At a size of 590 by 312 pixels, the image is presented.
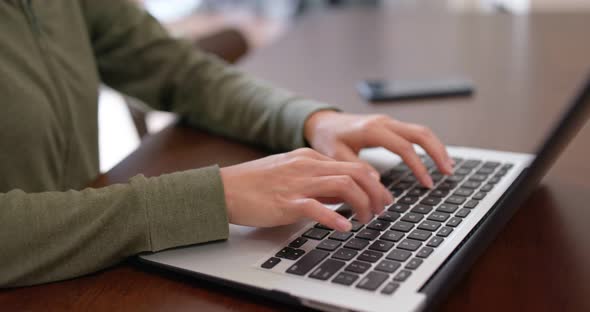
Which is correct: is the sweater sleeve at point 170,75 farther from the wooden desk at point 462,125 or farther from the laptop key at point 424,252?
the laptop key at point 424,252

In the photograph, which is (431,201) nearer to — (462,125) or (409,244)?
(409,244)

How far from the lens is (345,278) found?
1.87 feet

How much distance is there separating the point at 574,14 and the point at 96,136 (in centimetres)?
115

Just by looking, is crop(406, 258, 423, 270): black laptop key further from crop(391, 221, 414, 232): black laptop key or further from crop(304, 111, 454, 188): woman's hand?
crop(304, 111, 454, 188): woman's hand

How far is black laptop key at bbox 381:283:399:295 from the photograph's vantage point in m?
0.54

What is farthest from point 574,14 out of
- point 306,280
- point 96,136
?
point 306,280

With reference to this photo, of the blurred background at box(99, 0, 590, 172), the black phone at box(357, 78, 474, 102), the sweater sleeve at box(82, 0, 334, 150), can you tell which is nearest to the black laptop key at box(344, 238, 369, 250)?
the sweater sleeve at box(82, 0, 334, 150)

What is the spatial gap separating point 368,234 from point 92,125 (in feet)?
1.77

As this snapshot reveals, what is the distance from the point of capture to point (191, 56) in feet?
3.73

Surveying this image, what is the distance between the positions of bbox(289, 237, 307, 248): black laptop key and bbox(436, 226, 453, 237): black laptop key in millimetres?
125

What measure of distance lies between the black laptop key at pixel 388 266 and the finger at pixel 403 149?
Result: 0.66 feet

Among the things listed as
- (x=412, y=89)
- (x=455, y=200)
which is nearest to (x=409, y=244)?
(x=455, y=200)

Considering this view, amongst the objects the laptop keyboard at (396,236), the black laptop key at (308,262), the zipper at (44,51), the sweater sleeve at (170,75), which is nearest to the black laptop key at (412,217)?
the laptop keyboard at (396,236)

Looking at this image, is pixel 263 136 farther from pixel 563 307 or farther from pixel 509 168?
pixel 563 307
